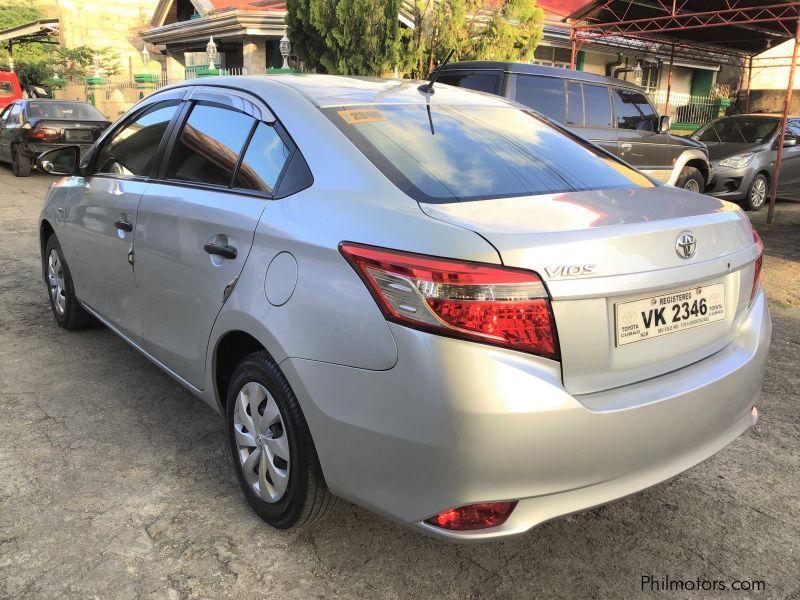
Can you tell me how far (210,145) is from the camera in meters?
3.09

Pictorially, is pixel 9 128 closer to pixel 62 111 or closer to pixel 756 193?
pixel 62 111

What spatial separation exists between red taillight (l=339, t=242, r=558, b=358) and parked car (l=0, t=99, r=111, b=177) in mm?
13473

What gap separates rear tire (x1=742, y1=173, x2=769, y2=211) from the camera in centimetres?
1111

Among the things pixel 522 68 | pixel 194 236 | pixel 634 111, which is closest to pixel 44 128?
pixel 522 68

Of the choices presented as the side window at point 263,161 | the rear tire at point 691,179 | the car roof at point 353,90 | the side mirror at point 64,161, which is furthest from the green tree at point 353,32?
the side window at point 263,161

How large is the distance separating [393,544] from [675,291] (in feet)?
4.48

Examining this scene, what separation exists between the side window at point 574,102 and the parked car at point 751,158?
13.2 feet

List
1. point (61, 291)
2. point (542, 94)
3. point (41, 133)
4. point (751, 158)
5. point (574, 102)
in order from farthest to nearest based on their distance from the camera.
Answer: point (41, 133) → point (751, 158) → point (574, 102) → point (542, 94) → point (61, 291)

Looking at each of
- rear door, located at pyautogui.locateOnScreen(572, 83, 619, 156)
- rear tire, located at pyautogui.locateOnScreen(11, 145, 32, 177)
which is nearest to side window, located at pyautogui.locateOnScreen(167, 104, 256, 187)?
rear door, located at pyautogui.locateOnScreen(572, 83, 619, 156)

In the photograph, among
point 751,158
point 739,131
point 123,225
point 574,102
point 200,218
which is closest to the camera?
point 200,218

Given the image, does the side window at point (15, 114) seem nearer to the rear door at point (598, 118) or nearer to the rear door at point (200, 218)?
the rear door at point (598, 118)

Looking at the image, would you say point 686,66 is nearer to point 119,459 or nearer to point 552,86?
point 552,86

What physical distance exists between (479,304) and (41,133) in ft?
47.0

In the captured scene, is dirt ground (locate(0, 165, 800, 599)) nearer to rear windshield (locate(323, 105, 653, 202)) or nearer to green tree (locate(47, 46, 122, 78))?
rear windshield (locate(323, 105, 653, 202))
